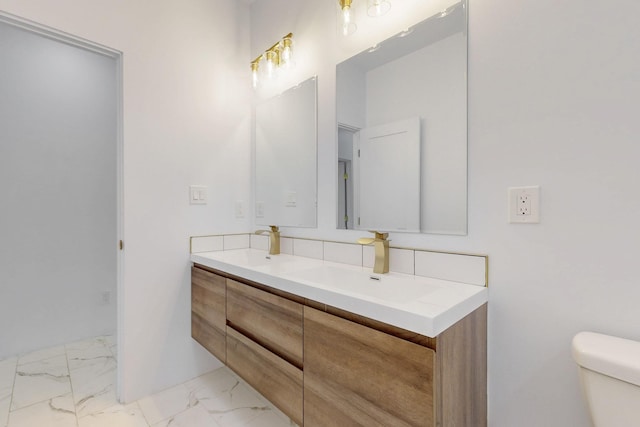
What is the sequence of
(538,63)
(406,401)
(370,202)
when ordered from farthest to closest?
(370,202)
(538,63)
(406,401)

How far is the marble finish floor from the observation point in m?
1.55

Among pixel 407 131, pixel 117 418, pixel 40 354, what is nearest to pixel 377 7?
pixel 407 131

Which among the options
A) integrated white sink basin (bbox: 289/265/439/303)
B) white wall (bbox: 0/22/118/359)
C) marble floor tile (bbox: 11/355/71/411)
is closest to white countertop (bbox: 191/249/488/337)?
integrated white sink basin (bbox: 289/265/439/303)

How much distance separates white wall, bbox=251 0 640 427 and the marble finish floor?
1.20 m

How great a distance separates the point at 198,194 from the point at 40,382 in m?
1.50

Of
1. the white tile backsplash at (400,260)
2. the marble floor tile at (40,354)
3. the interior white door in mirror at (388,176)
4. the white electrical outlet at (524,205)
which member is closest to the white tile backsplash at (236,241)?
the interior white door in mirror at (388,176)

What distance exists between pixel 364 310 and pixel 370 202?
0.67 m

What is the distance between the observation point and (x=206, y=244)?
6.50ft

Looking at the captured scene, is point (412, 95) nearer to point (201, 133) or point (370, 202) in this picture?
point (370, 202)

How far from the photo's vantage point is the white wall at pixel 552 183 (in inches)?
32.9

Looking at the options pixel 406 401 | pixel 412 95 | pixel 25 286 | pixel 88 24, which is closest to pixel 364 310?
pixel 406 401

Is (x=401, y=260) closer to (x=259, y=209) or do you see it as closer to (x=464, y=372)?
(x=464, y=372)

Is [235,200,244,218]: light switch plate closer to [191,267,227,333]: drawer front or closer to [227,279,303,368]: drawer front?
[191,267,227,333]: drawer front

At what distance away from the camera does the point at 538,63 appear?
0.97 metres
